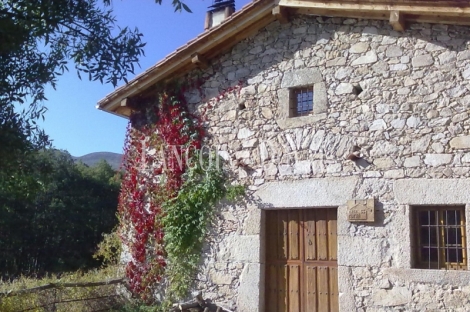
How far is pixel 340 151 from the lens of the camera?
22.6 ft

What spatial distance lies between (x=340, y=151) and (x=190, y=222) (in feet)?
8.14

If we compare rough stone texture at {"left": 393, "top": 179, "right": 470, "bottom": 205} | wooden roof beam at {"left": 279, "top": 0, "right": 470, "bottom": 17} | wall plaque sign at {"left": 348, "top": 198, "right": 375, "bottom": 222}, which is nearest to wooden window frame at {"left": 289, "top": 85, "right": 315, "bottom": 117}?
wooden roof beam at {"left": 279, "top": 0, "right": 470, "bottom": 17}

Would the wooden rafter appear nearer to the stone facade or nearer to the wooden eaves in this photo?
the wooden eaves

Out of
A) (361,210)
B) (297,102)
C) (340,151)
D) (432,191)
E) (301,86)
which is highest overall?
(301,86)

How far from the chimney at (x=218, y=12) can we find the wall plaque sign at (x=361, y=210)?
4.66 meters

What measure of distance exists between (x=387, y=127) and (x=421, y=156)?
1.88 feet

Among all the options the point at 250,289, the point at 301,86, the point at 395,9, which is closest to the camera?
the point at 395,9

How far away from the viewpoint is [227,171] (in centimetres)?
771

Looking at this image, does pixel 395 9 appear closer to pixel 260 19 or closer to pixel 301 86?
pixel 301 86

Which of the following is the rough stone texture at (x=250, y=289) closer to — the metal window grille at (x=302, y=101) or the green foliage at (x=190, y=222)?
the green foliage at (x=190, y=222)

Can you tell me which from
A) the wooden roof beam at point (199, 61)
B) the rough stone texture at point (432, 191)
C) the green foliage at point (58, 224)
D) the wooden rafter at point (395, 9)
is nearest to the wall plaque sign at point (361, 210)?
the rough stone texture at point (432, 191)

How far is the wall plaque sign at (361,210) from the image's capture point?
6.49m

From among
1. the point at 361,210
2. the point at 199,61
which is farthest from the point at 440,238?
the point at 199,61

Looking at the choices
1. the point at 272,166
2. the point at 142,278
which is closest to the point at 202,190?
the point at 272,166
